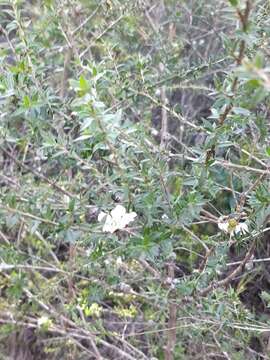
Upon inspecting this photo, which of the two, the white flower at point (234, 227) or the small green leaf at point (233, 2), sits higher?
the small green leaf at point (233, 2)

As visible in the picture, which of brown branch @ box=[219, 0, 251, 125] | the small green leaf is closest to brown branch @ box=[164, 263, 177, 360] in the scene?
brown branch @ box=[219, 0, 251, 125]

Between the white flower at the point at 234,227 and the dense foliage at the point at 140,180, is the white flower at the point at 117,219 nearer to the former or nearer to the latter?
the dense foliage at the point at 140,180

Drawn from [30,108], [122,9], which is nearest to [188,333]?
[30,108]

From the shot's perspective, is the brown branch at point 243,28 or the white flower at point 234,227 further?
the white flower at point 234,227

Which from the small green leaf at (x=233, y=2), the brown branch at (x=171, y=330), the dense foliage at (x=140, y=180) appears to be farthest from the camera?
the brown branch at (x=171, y=330)

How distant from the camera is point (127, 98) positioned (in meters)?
1.96

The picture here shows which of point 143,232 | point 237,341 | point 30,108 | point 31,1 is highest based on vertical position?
point 30,108

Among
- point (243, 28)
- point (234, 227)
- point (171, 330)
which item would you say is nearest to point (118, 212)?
point (234, 227)

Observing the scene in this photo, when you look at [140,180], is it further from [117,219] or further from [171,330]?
[171,330]

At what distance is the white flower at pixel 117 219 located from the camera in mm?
1493

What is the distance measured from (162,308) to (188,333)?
0.12 meters

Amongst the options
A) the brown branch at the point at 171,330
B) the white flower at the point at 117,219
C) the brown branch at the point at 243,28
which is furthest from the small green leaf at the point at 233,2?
the brown branch at the point at 171,330

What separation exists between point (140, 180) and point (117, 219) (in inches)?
4.5

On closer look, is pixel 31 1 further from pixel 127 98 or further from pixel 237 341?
pixel 237 341
